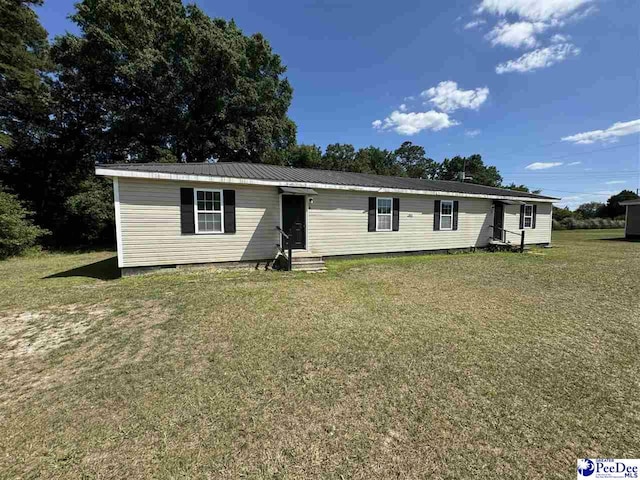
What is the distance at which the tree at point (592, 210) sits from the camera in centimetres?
4477

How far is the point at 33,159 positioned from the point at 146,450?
73.4 feet

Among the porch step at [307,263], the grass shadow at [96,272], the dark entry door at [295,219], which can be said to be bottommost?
the grass shadow at [96,272]

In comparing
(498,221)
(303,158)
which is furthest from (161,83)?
(498,221)

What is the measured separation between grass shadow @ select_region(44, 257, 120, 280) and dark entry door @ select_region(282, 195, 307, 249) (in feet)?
17.0

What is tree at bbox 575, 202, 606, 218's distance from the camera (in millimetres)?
44766

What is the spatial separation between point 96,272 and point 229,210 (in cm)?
450

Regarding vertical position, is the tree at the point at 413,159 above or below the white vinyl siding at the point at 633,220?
above

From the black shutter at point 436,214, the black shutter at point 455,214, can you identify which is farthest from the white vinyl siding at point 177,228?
the black shutter at point 455,214

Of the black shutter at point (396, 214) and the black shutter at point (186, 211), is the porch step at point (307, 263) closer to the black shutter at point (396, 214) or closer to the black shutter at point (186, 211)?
the black shutter at point (186, 211)

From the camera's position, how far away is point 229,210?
875cm

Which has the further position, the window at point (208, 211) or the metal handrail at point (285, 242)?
the metal handrail at point (285, 242)

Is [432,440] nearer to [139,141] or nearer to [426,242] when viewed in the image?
[426,242]

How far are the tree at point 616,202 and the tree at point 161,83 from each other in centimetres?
5154

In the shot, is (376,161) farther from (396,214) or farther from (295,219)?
(295,219)
